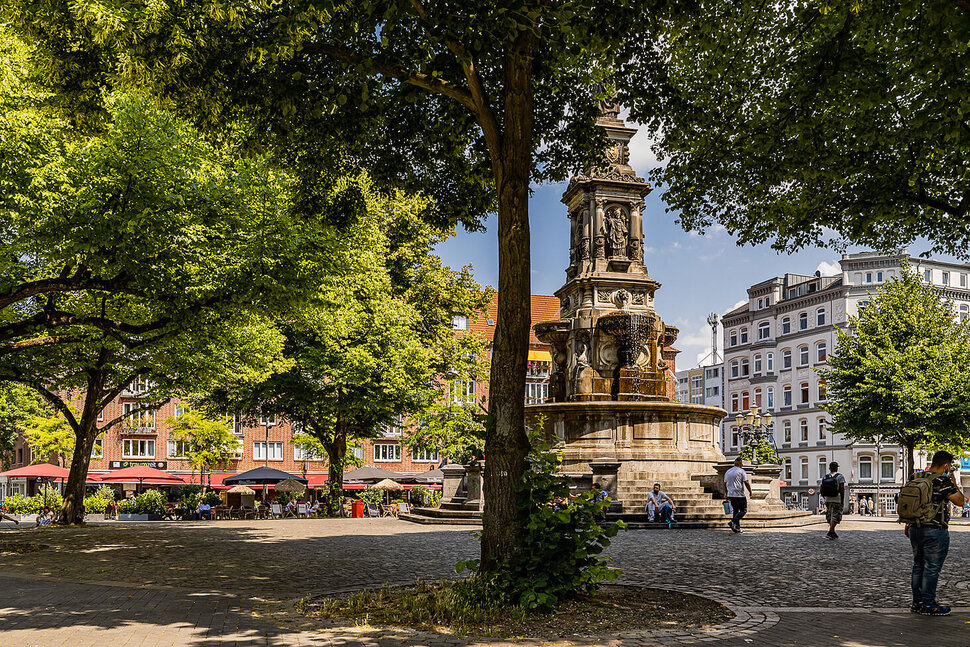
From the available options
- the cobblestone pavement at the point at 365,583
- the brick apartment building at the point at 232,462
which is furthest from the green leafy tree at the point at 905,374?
the brick apartment building at the point at 232,462

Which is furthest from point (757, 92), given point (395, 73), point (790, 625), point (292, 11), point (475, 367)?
point (475, 367)

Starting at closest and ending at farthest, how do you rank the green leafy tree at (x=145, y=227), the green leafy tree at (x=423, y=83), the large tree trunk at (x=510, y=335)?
1. the large tree trunk at (x=510, y=335)
2. the green leafy tree at (x=423, y=83)
3. the green leafy tree at (x=145, y=227)

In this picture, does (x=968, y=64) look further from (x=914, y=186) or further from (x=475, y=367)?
(x=475, y=367)

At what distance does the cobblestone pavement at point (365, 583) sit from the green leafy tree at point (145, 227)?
4715 mm

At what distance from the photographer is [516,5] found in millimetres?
8828

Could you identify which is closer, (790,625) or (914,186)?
(790,625)

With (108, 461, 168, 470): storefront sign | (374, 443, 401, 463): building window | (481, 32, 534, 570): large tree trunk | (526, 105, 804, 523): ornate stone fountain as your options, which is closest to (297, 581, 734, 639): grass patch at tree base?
(481, 32, 534, 570): large tree trunk

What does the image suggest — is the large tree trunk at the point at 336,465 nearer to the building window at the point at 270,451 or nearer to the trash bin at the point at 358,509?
the trash bin at the point at 358,509

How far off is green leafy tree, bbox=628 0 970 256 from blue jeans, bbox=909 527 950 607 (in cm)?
544

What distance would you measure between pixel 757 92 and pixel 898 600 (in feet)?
27.1

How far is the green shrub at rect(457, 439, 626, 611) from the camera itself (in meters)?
8.80

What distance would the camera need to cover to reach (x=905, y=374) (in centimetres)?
3741

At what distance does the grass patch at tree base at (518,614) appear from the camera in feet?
26.3

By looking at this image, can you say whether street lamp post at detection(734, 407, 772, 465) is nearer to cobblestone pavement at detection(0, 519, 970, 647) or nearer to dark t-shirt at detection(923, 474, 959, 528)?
cobblestone pavement at detection(0, 519, 970, 647)
